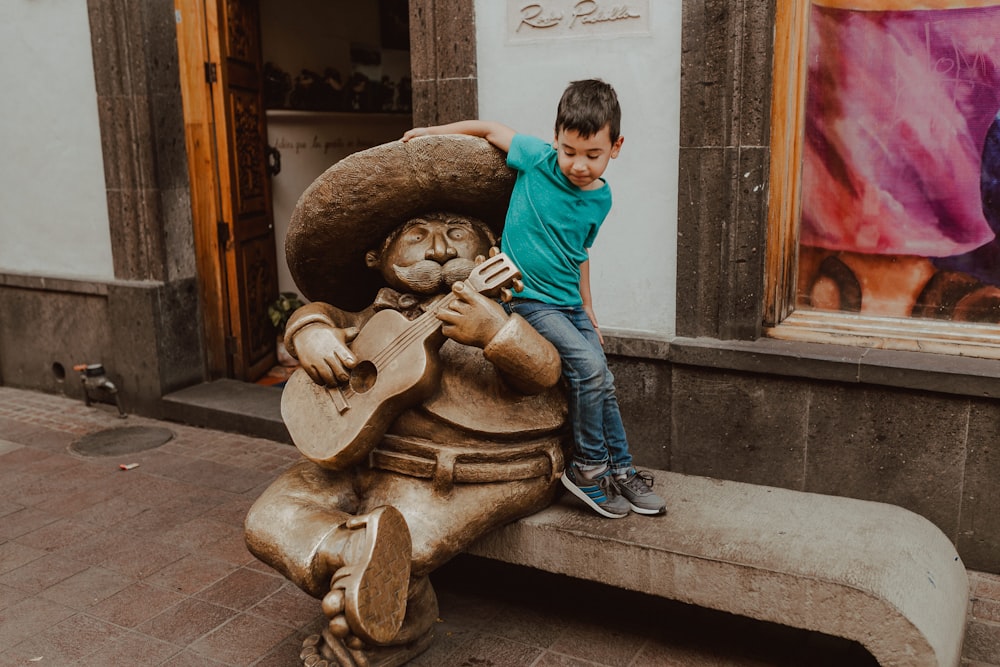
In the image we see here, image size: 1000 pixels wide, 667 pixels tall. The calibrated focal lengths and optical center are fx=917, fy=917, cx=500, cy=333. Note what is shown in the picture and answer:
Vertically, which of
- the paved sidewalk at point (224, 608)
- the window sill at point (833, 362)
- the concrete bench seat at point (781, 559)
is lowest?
the paved sidewalk at point (224, 608)

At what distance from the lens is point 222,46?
596cm

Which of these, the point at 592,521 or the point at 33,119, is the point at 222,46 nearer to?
the point at 33,119

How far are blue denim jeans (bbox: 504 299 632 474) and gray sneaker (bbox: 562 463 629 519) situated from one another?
5 cm

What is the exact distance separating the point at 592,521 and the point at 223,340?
154 inches

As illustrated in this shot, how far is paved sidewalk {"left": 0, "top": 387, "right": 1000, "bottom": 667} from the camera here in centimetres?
314

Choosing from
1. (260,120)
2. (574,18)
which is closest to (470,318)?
(574,18)

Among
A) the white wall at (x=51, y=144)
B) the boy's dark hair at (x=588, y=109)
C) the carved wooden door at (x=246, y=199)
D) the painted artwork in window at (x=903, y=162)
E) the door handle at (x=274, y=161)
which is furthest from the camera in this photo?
the door handle at (x=274, y=161)

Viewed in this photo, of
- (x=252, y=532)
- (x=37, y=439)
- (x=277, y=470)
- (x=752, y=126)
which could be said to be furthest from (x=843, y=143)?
(x=37, y=439)

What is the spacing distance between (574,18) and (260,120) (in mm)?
3133

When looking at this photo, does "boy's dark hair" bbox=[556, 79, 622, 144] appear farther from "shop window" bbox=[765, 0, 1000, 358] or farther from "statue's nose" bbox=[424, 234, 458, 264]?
"shop window" bbox=[765, 0, 1000, 358]

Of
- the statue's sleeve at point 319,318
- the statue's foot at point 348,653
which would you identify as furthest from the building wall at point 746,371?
the statue's foot at point 348,653

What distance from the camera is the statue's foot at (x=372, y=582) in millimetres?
2492

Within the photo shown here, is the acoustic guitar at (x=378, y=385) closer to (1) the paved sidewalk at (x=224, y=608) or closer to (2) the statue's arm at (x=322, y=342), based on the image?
(2) the statue's arm at (x=322, y=342)

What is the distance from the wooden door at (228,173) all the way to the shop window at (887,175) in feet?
12.1
